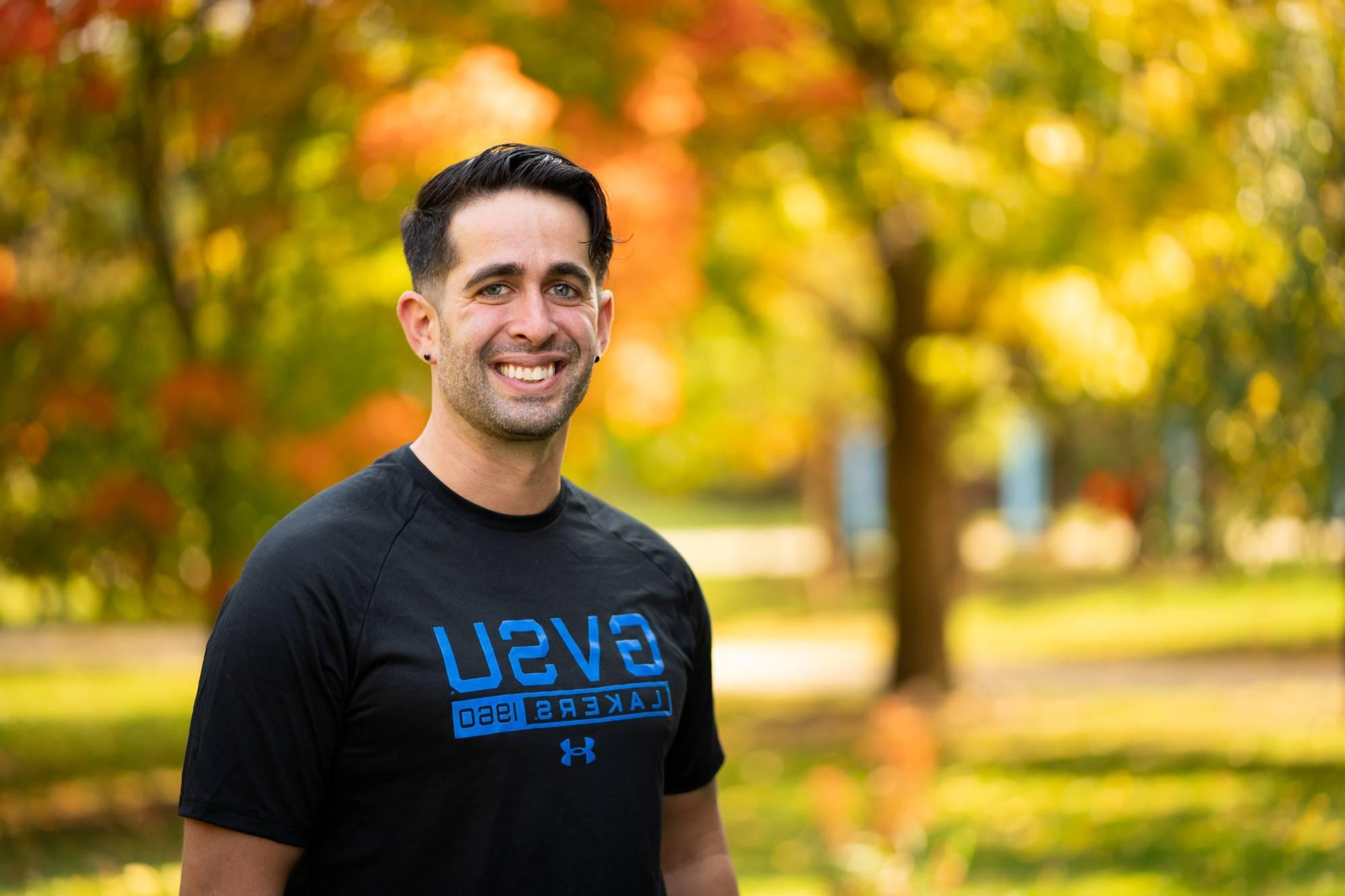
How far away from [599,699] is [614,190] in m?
6.19

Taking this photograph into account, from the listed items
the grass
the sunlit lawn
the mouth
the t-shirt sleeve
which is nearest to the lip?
the mouth

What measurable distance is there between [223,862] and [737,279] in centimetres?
1074

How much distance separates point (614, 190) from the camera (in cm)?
837

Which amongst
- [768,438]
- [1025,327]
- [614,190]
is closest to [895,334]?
[1025,327]

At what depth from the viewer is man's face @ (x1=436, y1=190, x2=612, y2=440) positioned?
2.48m

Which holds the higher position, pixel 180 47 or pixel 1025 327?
pixel 180 47

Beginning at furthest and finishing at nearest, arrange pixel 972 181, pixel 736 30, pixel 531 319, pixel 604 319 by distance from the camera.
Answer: pixel 972 181, pixel 736 30, pixel 604 319, pixel 531 319

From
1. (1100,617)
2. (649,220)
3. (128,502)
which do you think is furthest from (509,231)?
(1100,617)

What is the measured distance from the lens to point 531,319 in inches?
97.3

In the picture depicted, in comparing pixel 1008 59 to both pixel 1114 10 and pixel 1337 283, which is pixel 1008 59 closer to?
pixel 1114 10

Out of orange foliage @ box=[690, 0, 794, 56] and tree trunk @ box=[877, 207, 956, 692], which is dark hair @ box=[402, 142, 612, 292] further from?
tree trunk @ box=[877, 207, 956, 692]

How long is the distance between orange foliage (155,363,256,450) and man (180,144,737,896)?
6.32m

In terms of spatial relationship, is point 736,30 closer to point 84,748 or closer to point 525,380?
point 525,380

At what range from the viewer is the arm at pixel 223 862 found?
86.4 inches
